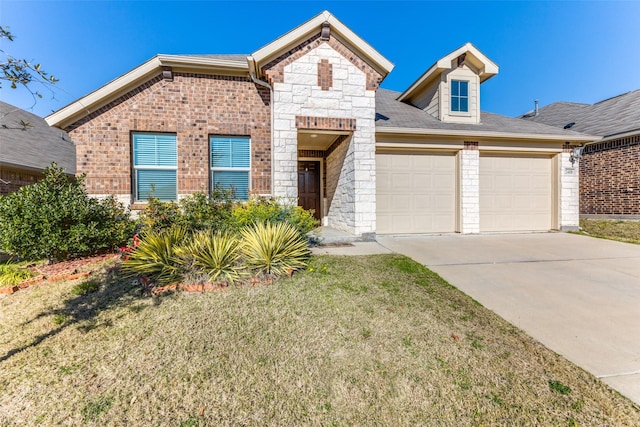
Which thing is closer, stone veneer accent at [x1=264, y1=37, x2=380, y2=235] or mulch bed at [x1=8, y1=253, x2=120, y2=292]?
mulch bed at [x1=8, y1=253, x2=120, y2=292]

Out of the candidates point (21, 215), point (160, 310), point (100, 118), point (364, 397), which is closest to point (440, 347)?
point (364, 397)

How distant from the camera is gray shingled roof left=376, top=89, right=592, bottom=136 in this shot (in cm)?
881

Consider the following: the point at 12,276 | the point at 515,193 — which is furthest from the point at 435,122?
the point at 12,276

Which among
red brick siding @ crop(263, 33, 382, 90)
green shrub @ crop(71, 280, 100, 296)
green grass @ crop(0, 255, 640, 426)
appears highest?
red brick siding @ crop(263, 33, 382, 90)

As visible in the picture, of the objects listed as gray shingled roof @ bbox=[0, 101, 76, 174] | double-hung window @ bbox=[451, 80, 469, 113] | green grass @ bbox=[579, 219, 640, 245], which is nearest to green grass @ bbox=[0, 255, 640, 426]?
gray shingled roof @ bbox=[0, 101, 76, 174]

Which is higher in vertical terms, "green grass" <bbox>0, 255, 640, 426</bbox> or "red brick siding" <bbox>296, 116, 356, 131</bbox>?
"red brick siding" <bbox>296, 116, 356, 131</bbox>

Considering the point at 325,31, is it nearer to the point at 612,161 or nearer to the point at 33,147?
the point at 33,147

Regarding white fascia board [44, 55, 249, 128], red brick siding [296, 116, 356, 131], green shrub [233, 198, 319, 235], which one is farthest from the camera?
red brick siding [296, 116, 356, 131]

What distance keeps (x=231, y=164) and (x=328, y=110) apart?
301 cm

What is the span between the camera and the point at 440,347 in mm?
2750

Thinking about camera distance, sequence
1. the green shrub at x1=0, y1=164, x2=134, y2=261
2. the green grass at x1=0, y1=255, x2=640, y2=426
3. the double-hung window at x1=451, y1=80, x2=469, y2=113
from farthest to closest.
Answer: the double-hung window at x1=451, y1=80, x2=469, y2=113 < the green shrub at x1=0, y1=164, x2=134, y2=261 < the green grass at x1=0, y1=255, x2=640, y2=426

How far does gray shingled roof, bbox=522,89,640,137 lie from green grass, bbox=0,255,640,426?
13487mm

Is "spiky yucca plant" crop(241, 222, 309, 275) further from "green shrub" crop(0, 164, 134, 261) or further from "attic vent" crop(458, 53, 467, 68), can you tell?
"attic vent" crop(458, 53, 467, 68)

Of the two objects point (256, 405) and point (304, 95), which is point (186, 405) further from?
point (304, 95)
